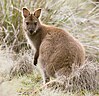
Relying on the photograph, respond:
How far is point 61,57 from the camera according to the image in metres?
7.12

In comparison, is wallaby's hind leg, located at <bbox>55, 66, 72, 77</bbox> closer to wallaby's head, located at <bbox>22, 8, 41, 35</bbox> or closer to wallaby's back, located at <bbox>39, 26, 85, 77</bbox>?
wallaby's back, located at <bbox>39, 26, 85, 77</bbox>

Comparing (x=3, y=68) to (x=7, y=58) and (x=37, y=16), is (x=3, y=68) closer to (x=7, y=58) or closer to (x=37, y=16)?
(x=7, y=58)

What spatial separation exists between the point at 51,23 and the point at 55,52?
2223 mm

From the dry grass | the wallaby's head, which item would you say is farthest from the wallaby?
the dry grass

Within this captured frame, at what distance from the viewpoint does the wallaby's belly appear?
711cm

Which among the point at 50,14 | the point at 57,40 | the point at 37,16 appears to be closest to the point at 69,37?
the point at 57,40

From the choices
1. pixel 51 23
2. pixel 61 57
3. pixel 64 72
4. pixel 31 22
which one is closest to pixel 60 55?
pixel 61 57

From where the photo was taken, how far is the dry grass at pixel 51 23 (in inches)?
289

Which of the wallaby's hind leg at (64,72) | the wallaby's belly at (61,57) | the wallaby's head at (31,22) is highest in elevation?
the wallaby's head at (31,22)

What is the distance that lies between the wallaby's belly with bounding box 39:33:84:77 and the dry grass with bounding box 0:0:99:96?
169 millimetres

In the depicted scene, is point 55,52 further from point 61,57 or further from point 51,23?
point 51,23

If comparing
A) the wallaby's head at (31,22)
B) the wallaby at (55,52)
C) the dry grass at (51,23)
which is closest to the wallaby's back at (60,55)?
the wallaby at (55,52)

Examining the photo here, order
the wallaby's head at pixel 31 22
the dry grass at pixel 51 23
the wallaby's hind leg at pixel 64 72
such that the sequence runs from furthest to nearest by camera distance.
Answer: the wallaby's head at pixel 31 22 → the dry grass at pixel 51 23 → the wallaby's hind leg at pixel 64 72

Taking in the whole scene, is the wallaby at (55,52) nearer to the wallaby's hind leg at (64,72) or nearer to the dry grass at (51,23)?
the wallaby's hind leg at (64,72)
